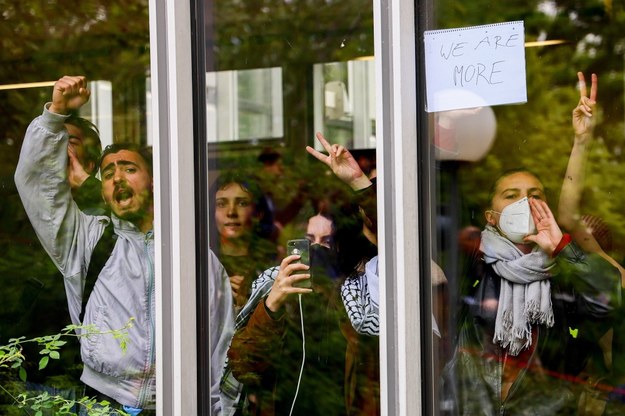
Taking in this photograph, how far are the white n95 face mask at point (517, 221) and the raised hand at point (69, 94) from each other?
1.50 m

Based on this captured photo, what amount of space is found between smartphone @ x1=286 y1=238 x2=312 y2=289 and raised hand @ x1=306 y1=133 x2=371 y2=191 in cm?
24

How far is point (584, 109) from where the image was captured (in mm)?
2486


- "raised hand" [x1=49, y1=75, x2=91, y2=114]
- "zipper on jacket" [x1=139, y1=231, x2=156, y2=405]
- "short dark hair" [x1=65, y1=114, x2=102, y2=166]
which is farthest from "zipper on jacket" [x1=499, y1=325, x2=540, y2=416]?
"raised hand" [x1=49, y1=75, x2=91, y2=114]

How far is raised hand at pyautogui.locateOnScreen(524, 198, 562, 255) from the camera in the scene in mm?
2480

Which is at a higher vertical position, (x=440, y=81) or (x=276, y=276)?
(x=440, y=81)

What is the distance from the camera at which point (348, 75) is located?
2844 mm

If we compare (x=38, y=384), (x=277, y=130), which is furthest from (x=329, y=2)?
(x=38, y=384)

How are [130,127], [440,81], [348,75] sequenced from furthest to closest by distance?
[130,127]
[348,75]
[440,81]

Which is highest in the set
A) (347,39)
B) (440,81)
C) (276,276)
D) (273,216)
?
(347,39)

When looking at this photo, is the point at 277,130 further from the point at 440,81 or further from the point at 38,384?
the point at 38,384

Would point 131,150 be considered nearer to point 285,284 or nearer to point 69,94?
point 69,94

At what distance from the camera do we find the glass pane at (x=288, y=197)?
2.80 m

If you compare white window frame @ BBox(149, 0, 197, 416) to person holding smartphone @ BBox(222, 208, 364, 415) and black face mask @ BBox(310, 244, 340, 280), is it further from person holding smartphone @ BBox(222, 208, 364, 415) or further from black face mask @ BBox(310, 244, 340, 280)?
black face mask @ BBox(310, 244, 340, 280)

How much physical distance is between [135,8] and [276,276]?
1.03 m
